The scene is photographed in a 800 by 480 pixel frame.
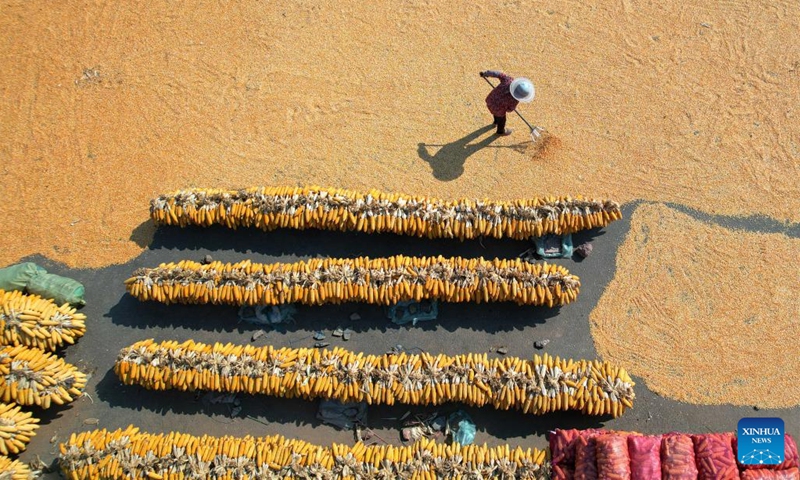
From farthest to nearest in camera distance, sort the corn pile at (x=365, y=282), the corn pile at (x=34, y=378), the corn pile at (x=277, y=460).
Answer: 1. the corn pile at (x=365, y=282)
2. the corn pile at (x=34, y=378)
3. the corn pile at (x=277, y=460)

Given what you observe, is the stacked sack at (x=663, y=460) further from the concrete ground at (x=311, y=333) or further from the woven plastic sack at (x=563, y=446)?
the concrete ground at (x=311, y=333)

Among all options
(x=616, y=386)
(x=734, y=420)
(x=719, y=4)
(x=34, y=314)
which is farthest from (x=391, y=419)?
(x=719, y=4)

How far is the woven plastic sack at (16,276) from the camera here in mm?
7207

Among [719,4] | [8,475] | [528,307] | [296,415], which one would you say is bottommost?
[8,475]

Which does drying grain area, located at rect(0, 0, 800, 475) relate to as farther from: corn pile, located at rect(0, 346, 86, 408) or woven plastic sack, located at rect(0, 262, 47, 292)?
woven plastic sack, located at rect(0, 262, 47, 292)

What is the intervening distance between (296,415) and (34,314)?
11.5 feet

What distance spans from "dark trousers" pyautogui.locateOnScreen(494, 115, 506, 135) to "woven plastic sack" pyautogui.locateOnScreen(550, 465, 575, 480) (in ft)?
14.9

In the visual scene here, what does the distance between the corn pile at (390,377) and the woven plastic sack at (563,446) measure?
294 mm

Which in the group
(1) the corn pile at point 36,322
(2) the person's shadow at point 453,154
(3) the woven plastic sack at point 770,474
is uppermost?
(2) the person's shadow at point 453,154

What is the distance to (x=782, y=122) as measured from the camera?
8164mm

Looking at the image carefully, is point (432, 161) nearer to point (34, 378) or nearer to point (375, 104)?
point (375, 104)

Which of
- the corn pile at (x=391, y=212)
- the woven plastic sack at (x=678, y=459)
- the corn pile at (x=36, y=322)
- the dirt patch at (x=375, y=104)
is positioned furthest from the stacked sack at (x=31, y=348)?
the woven plastic sack at (x=678, y=459)

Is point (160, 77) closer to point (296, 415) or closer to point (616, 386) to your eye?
point (296, 415)

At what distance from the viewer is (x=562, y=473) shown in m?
6.18
